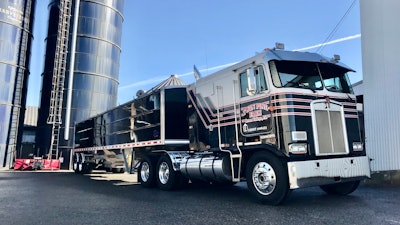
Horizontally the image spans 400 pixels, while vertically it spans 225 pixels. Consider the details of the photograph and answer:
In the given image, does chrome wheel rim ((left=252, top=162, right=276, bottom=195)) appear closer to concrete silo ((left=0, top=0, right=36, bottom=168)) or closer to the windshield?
the windshield

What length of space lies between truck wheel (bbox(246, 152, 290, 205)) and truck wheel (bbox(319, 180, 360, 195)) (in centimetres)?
228

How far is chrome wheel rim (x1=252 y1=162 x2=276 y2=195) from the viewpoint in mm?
6578

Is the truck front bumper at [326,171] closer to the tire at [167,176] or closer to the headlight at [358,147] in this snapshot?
the headlight at [358,147]

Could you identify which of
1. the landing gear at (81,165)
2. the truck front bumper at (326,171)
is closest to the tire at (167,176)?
the truck front bumper at (326,171)

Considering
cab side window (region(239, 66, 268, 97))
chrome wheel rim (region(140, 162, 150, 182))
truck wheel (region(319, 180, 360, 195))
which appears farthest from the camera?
chrome wheel rim (region(140, 162, 150, 182))

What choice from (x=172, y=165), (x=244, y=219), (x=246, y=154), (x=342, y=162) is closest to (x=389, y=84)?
(x=342, y=162)

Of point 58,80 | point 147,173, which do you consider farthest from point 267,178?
point 58,80

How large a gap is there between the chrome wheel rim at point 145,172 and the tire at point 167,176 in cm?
61

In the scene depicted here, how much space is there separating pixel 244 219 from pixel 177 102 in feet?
18.6

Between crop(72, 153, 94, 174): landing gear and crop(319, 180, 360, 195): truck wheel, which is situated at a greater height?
crop(72, 153, 94, 174): landing gear

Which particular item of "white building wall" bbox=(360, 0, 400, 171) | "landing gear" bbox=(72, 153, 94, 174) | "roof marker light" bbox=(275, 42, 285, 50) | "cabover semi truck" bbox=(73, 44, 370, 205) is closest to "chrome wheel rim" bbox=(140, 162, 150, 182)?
"cabover semi truck" bbox=(73, 44, 370, 205)

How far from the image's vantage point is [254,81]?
732 centimetres

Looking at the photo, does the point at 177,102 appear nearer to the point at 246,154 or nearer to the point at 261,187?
the point at 246,154

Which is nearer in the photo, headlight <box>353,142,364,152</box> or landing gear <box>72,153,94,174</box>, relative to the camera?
headlight <box>353,142,364,152</box>
